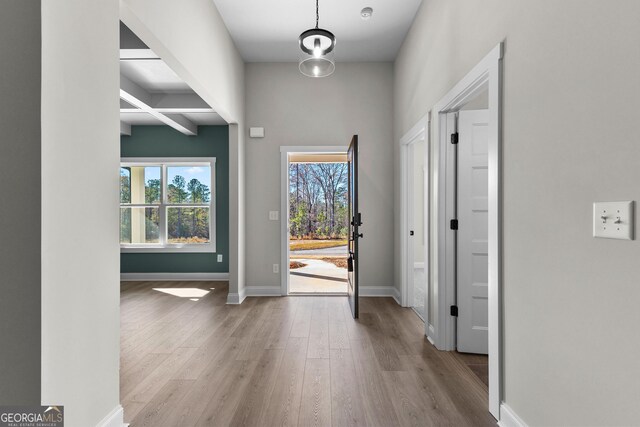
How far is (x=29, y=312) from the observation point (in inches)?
52.0

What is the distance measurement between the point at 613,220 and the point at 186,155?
6268mm

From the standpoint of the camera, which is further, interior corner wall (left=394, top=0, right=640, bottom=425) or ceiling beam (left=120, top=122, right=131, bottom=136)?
ceiling beam (left=120, top=122, right=131, bottom=136)

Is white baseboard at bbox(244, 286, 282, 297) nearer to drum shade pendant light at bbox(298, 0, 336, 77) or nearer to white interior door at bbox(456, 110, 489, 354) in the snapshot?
white interior door at bbox(456, 110, 489, 354)

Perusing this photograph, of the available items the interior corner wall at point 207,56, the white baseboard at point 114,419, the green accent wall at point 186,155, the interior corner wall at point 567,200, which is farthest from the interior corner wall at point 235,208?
the interior corner wall at point 567,200

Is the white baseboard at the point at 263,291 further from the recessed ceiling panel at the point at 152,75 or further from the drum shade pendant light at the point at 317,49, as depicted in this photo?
the drum shade pendant light at the point at 317,49

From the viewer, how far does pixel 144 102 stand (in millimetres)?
4637

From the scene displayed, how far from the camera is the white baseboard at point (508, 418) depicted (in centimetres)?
174

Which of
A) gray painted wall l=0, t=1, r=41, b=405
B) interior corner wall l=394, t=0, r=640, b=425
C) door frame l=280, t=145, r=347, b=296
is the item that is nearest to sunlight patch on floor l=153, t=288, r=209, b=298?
door frame l=280, t=145, r=347, b=296

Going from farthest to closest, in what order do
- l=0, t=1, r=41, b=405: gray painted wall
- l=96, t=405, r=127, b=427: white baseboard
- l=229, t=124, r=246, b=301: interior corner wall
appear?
l=229, t=124, r=246, b=301: interior corner wall < l=96, t=405, r=127, b=427: white baseboard < l=0, t=1, r=41, b=405: gray painted wall

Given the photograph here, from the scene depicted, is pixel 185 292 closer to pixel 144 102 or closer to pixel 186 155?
pixel 186 155

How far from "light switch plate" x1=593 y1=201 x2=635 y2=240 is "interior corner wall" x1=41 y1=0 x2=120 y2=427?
6.93 feet

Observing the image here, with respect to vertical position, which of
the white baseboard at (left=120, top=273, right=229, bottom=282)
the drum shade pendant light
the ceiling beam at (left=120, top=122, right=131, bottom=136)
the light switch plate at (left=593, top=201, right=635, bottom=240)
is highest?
the ceiling beam at (left=120, top=122, right=131, bottom=136)

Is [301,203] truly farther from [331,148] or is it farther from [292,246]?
[331,148]

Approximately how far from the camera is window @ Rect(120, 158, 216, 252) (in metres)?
6.31
